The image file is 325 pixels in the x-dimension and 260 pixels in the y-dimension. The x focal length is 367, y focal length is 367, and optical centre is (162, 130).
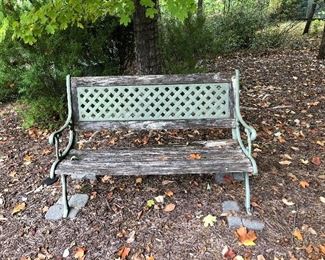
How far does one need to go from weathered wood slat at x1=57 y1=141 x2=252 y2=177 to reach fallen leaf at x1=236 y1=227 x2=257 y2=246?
47cm

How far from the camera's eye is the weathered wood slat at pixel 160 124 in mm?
3590

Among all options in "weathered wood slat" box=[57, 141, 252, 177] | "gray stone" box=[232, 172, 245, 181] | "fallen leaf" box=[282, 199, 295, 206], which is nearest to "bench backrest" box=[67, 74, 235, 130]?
"weathered wood slat" box=[57, 141, 252, 177]

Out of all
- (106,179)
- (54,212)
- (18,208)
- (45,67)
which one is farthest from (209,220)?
(45,67)

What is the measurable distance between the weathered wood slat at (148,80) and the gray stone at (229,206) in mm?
1152

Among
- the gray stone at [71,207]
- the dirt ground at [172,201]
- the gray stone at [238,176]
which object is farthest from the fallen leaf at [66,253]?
the gray stone at [238,176]

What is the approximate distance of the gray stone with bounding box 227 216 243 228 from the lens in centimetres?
295

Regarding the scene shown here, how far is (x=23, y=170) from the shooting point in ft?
13.4

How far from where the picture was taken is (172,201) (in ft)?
10.9

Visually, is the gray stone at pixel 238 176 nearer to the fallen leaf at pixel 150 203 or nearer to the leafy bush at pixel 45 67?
the fallen leaf at pixel 150 203

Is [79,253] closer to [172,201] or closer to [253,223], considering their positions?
[172,201]

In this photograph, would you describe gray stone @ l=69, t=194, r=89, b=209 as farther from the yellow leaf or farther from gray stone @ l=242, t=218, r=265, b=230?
gray stone @ l=242, t=218, r=265, b=230

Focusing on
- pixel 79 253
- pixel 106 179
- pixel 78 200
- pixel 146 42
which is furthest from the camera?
pixel 146 42

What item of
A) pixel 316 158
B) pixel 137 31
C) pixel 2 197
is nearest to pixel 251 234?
pixel 316 158

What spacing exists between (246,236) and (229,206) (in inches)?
15.1
